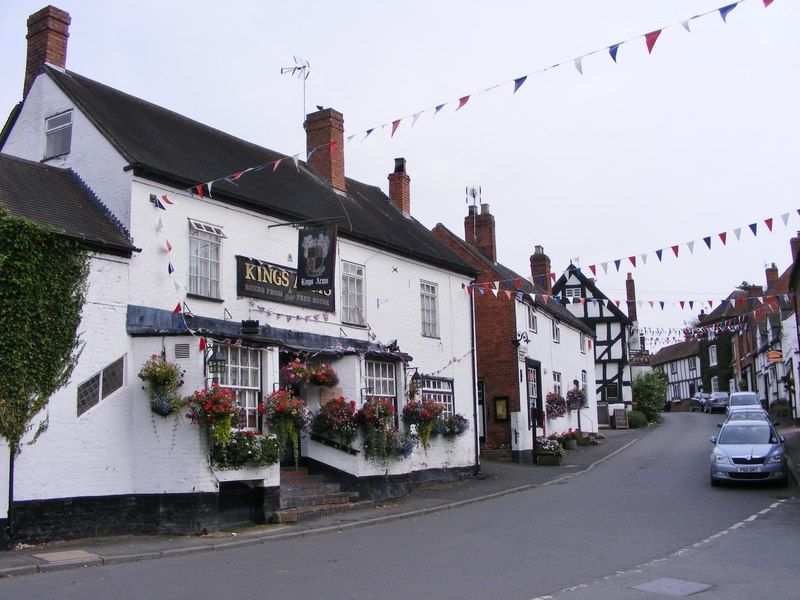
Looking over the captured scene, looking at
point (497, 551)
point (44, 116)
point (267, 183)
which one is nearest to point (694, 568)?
point (497, 551)

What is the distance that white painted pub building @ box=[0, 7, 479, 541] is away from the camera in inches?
522

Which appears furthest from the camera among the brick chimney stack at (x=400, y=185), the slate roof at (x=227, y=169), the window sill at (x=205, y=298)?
the brick chimney stack at (x=400, y=185)

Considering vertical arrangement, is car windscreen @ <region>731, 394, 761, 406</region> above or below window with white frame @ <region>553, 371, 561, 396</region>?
below

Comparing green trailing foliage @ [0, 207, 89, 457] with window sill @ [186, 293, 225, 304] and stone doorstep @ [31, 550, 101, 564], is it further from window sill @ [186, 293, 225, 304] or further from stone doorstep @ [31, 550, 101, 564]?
window sill @ [186, 293, 225, 304]

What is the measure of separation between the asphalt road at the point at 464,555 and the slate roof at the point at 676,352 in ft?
225

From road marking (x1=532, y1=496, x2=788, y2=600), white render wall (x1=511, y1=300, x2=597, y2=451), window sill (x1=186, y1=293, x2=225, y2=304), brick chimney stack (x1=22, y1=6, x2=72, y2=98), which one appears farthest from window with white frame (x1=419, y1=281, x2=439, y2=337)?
brick chimney stack (x1=22, y1=6, x2=72, y2=98)

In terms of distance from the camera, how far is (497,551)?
11.2 metres

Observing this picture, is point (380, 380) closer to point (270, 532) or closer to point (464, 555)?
point (270, 532)

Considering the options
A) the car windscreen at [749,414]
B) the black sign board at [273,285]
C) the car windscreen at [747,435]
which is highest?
the black sign board at [273,285]

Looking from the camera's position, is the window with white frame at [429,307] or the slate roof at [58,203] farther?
the window with white frame at [429,307]

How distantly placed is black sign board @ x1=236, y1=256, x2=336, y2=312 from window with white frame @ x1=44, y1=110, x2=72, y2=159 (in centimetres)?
425

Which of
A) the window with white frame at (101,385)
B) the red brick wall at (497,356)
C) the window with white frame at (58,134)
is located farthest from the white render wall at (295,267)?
the red brick wall at (497,356)

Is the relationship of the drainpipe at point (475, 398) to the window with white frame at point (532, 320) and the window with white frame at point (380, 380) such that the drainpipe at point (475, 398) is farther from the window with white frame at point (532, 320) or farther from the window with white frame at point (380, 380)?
the window with white frame at point (532, 320)

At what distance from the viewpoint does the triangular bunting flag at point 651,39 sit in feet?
34.6
